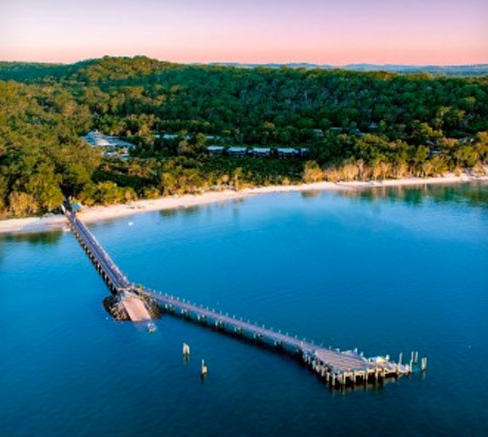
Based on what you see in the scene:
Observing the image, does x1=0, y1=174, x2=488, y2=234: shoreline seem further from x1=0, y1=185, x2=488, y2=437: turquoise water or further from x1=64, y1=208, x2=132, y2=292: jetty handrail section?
x1=0, y1=185, x2=488, y2=437: turquoise water

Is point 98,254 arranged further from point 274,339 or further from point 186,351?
point 274,339

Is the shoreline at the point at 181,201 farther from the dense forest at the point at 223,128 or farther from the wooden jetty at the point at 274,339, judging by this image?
the wooden jetty at the point at 274,339

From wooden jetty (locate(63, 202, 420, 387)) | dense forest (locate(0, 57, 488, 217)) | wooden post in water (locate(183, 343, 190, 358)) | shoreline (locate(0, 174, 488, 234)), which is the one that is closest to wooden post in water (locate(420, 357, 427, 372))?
wooden jetty (locate(63, 202, 420, 387))

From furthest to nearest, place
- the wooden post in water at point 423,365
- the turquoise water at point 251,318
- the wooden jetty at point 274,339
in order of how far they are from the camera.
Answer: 1. the wooden post in water at point 423,365
2. the wooden jetty at point 274,339
3. the turquoise water at point 251,318

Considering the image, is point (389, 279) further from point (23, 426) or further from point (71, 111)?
point (71, 111)

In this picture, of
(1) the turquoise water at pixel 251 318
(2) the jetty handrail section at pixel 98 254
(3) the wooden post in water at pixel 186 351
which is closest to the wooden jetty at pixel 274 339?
(2) the jetty handrail section at pixel 98 254

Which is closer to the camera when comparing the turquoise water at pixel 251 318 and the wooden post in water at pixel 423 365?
the turquoise water at pixel 251 318
